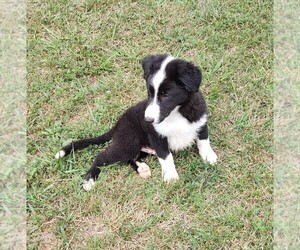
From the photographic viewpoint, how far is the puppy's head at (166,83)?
318cm

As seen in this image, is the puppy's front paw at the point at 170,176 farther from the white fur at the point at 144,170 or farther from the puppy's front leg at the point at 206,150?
the puppy's front leg at the point at 206,150

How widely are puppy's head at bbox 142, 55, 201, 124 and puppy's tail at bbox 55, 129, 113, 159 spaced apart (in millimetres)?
655

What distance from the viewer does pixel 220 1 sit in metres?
4.93

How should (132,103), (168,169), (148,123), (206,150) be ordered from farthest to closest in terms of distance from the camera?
(132,103) → (206,150) → (168,169) → (148,123)

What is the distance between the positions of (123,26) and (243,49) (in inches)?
46.1

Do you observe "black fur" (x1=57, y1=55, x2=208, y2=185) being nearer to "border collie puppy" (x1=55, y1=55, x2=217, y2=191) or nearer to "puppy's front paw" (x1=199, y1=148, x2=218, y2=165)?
"border collie puppy" (x1=55, y1=55, x2=217, y2=191)

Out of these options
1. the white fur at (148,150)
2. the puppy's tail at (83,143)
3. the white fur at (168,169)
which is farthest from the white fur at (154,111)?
the puppy's tail at (83,143)

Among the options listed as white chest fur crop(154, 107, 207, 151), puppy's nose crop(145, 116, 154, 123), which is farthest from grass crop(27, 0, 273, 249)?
puppy's nose crop(145, 116, 154, 123)

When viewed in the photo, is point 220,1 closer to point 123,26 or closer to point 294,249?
point 123,26

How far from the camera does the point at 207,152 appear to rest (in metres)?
3.70

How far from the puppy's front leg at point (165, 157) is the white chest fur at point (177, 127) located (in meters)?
0.06

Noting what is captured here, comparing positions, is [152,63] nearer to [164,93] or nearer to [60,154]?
[164,93]

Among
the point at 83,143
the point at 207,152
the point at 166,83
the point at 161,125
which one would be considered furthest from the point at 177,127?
the point at 83,143

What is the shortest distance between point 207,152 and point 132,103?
84 centimetres
